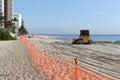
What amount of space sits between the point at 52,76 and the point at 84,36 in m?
Answer: 47.9

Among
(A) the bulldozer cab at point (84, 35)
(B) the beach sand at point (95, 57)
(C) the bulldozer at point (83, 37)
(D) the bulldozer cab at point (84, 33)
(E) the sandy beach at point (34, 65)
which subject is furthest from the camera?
(C) the bulldozer at point (83, 37)

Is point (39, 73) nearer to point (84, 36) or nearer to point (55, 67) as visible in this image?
point (55, 67)

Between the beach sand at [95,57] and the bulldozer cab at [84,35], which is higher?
the bulldozer cab at [84,35]

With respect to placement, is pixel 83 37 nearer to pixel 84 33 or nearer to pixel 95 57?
pixel 84 33

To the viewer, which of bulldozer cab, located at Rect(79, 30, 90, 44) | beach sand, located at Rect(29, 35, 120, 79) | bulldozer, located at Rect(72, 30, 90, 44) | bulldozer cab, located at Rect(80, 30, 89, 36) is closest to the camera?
beach sand, located at Rect(29, 35, 120, 79)

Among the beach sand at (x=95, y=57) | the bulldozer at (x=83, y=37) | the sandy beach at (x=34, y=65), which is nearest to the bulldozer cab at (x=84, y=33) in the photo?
the bulldozer at (x=83, y=37)

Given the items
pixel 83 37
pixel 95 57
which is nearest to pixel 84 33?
pixel 83 37

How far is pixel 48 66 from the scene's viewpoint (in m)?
17.4

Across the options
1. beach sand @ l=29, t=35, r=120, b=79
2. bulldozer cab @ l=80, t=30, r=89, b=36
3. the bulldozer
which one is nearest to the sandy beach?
beach sand @ l=29, t=35, r=120, b=79

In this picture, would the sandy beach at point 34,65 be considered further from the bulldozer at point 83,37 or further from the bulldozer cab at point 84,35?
the bulldozer at point 83,37

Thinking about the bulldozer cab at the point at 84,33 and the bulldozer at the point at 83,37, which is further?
the bulldozer at the point at 83,37

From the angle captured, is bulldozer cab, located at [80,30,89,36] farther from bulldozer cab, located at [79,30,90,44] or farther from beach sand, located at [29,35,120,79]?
beach sand, located at [29,35,120,79]

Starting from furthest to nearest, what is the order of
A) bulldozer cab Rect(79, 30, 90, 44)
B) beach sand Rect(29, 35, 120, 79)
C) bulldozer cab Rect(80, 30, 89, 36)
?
bulldozer cab Rect(79, 30, 90, 44), bulldozer cab Rect(80, 30, 89, 36), beach sand Rect(29, 35, 120, 79)

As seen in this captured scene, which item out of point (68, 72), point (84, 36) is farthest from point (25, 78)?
point (84, 36)
